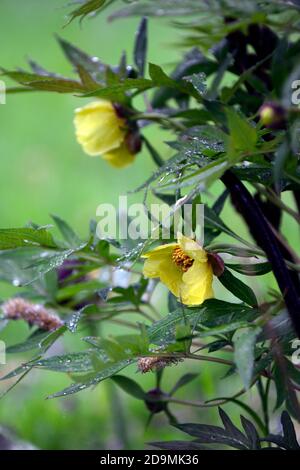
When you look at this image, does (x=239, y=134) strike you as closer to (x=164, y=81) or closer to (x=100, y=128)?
(x=164, y=81)

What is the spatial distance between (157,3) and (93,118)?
1.50ft

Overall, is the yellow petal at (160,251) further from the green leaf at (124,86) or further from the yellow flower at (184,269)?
the green leaf at (124,86)

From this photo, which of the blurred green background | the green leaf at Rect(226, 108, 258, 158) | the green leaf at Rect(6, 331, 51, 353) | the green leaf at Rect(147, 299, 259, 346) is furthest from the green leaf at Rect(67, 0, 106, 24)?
the green leaf at Rect(6, 331, 51, 353)

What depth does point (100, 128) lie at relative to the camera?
1096 millimetres

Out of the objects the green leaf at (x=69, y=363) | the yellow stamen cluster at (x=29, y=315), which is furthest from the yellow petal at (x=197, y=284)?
the yellow stamen cluster at (x=29, y=315)

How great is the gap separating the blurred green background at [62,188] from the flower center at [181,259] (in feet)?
0.67

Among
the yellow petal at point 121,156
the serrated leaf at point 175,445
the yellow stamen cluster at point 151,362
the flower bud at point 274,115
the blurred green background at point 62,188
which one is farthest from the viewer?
the blurred green background at point 62,188

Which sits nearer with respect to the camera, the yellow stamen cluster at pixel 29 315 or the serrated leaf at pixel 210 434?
the serrated leaf at pixel 210 434

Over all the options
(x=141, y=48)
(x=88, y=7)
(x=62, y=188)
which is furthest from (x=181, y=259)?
(x=62, y=188)

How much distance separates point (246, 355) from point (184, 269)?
8.2 inches

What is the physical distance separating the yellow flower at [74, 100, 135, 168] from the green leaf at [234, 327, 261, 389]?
0.48 m

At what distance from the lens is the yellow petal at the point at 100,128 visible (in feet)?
3.59
